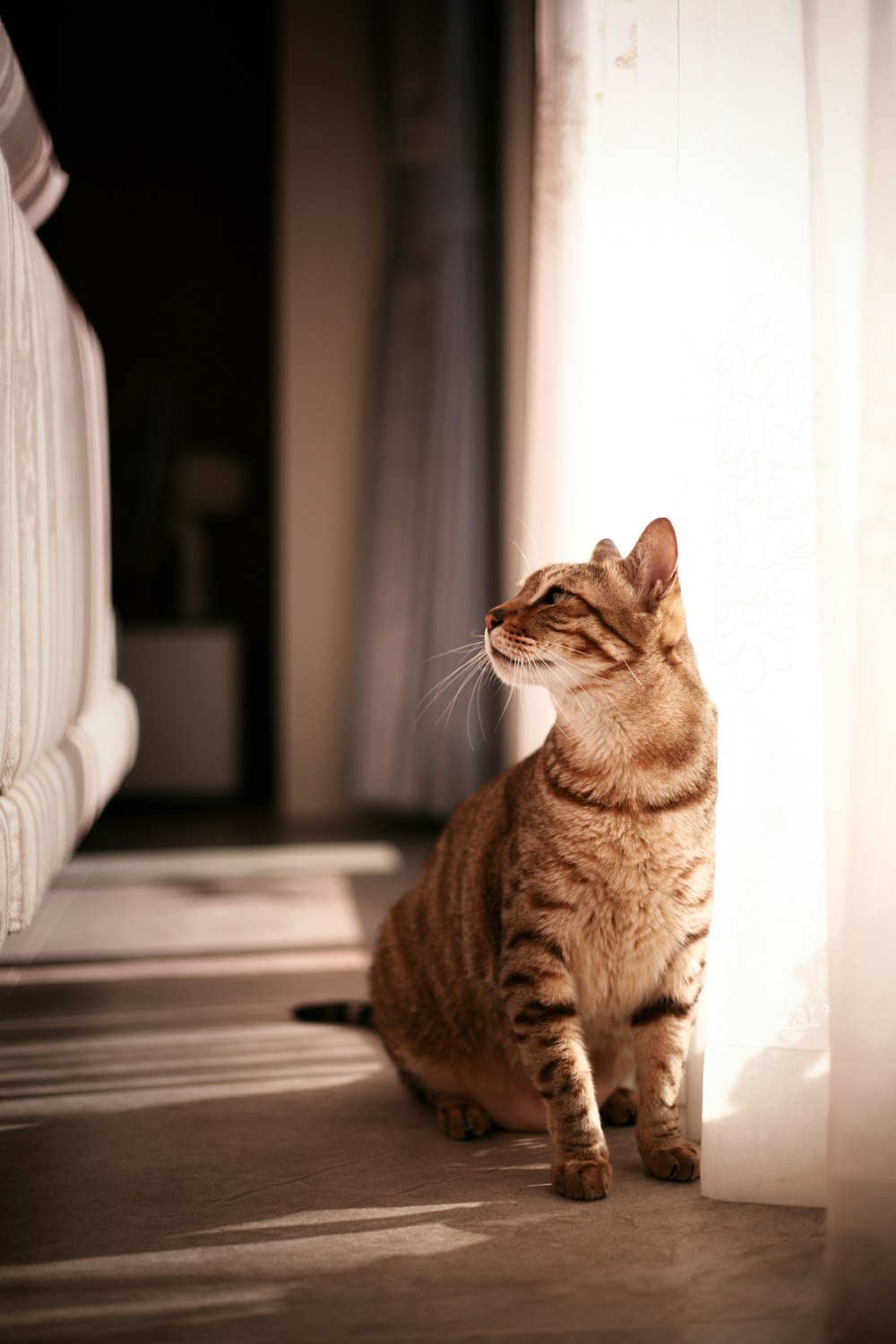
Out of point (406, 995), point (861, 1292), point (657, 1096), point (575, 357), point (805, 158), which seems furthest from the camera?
point (575, 357)

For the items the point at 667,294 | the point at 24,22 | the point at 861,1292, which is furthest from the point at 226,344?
Answer: the point at 861,1292

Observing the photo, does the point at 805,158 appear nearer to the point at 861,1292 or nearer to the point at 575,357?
the point at 575,357

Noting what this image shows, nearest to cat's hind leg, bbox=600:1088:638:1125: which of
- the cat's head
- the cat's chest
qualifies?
the cat's chest

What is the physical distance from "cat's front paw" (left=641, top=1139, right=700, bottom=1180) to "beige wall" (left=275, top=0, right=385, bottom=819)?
3057mm

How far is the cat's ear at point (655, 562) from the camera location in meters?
1.38

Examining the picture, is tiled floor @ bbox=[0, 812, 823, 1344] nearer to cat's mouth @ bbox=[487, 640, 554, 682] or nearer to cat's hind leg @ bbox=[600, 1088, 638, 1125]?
cat's hind leg @ bbox=[600, 1088, 638, 1125]

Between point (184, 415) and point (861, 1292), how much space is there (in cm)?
453

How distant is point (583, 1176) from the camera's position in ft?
4.51

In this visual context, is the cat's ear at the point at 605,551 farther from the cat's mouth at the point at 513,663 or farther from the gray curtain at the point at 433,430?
the gray curtain at the point at 433,430

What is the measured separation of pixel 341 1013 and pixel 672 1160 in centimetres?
68

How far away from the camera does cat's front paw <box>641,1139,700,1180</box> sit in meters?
1.42

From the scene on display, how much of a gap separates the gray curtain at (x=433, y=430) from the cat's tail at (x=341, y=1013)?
1908 mm

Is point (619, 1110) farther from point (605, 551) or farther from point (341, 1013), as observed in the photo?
point (605, 551)

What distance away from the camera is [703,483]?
59.1 inches
